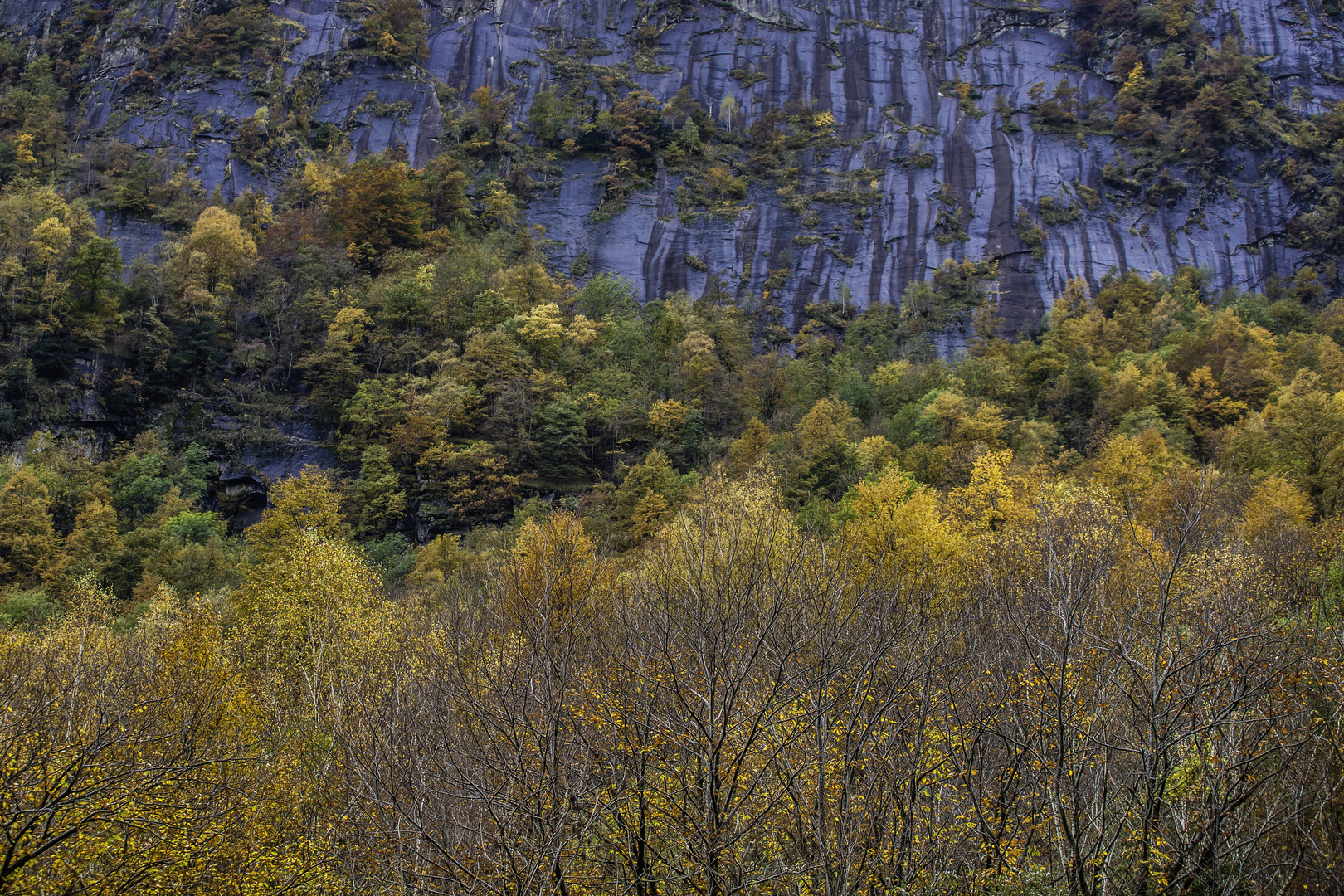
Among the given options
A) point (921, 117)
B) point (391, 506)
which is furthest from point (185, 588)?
point (921, 117)

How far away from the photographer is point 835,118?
79.6 m

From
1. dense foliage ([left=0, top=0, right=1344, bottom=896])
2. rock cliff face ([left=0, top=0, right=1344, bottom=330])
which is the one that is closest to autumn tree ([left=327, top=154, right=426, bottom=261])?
dense foliage ([left=0, top=0, right=1344, bottom=896])

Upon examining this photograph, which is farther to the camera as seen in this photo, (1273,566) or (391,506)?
(391,506)

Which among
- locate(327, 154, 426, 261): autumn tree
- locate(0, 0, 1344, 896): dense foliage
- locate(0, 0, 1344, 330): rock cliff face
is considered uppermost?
locate(0, 0, 1344, 330): rock cliff face

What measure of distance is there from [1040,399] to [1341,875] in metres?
41.3

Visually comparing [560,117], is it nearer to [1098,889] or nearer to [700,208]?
[700,208]

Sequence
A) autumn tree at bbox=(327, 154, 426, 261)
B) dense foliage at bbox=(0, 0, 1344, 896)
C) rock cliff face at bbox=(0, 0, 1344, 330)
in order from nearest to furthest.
→ dense foliage at bbox=(0, 0, 1344, 896) → autumn tree at bbox=(327, 154, 426, 261) → rock cliff face at bbox=(0, 0, 1344, 330)

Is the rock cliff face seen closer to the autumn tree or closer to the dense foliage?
the dense foliage

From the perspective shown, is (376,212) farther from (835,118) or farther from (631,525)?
(835,118)

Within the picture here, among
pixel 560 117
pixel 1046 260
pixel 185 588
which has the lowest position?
pixel 185 588

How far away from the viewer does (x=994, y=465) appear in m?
29.1

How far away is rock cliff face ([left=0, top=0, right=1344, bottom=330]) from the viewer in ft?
222

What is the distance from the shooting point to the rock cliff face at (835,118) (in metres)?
67.8

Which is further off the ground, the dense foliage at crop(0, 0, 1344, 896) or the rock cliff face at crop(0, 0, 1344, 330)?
the rock cliff face at crop(0, 0, 1344, 330)
